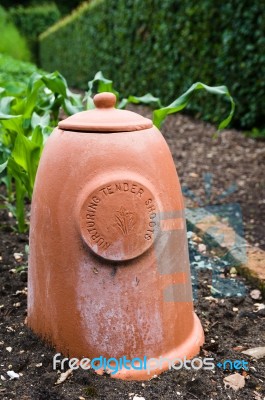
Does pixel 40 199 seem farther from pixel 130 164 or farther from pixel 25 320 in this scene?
pixel 25 320

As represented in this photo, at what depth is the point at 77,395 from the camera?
155cm

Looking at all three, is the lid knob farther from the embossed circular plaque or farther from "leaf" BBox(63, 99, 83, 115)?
"leaf" BBox(63, 99, 83, 115)

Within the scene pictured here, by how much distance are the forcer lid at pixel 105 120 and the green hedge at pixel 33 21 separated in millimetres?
19492

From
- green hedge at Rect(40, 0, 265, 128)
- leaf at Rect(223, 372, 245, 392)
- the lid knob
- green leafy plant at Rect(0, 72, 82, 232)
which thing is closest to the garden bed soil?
leaf at Rect(223, 372, 245, 392)

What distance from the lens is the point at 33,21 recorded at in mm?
20812

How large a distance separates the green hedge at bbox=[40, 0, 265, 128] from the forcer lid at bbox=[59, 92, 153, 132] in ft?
12.8

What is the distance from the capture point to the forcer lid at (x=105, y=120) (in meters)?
1.60

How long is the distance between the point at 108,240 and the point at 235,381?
0.64 meters

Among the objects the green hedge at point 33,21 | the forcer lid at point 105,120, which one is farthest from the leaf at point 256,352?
the green hedge at point 33,21

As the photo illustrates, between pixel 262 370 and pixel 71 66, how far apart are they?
12607 mm

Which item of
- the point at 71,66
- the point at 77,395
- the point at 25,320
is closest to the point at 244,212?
the point at 25,320

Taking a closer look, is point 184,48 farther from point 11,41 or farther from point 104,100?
point 11,41

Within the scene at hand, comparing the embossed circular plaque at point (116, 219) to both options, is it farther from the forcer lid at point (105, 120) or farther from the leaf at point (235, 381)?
the leaf at point (235, 381)

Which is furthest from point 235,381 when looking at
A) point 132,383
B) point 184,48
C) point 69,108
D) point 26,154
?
point 184,48
